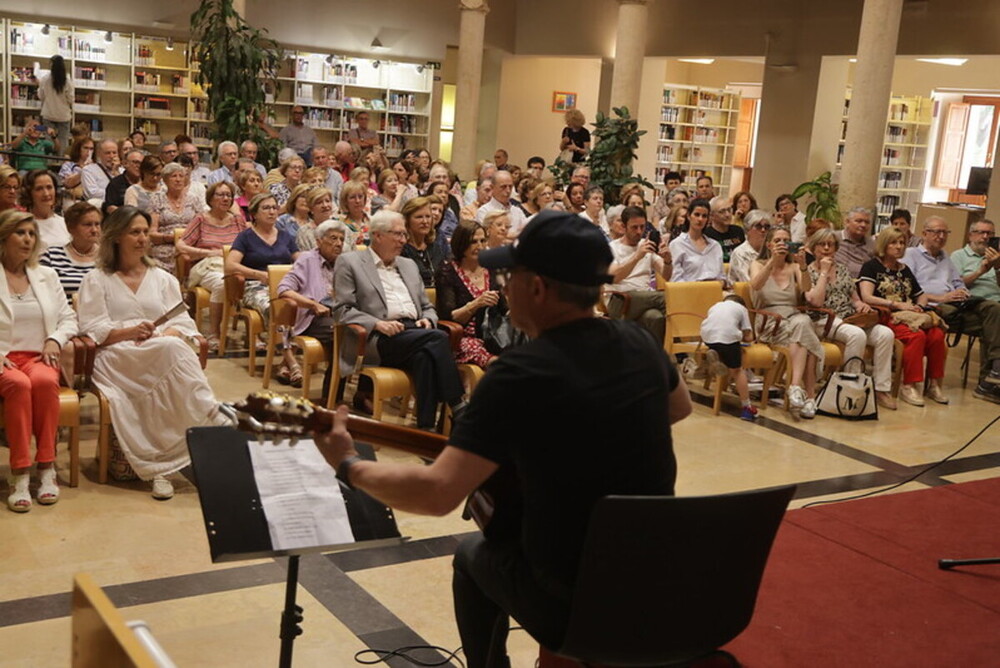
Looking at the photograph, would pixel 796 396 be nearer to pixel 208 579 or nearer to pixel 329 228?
pixel 329 228

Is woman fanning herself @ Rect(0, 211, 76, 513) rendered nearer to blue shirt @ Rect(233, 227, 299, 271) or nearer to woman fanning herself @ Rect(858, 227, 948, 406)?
blue shirt @ Rect(233, 227, 299, 271)

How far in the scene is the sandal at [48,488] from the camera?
15.5 ft

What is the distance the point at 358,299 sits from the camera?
6.14m

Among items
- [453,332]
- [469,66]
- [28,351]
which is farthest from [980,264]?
[469,66]

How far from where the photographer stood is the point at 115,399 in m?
4.96

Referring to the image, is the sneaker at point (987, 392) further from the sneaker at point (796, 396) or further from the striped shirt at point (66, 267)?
the striped shirt at point (66, 267)

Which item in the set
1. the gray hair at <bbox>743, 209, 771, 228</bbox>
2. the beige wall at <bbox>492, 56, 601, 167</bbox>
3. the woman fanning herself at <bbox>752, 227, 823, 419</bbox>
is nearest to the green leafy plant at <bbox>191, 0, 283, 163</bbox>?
the gray hair at <bbox>743, 209, 771, 228</bbox>

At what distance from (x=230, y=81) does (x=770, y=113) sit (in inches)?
306

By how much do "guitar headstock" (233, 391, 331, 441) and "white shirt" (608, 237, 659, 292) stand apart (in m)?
5.79

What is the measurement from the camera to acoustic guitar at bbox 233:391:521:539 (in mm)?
2332

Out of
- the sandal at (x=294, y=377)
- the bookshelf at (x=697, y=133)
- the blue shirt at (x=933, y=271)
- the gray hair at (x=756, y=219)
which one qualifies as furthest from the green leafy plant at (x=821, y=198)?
the sandal at (x=294, y=377)

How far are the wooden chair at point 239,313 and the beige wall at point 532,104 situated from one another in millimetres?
13470

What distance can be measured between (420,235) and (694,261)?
7.73 feet

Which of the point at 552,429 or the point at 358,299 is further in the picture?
the point at 358,299
